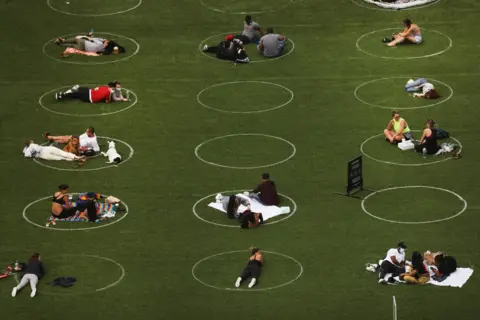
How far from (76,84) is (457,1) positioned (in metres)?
16.6

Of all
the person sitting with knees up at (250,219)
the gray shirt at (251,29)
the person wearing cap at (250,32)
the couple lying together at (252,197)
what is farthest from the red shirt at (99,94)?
the person sitting with knees up at (250,219)

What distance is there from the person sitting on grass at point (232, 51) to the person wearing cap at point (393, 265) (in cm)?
1768

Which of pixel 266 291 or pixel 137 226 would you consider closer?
pixel 266 291

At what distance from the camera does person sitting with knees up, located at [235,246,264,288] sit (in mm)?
47344

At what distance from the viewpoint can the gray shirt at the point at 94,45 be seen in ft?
213

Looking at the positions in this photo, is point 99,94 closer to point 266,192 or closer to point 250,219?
point 266,192

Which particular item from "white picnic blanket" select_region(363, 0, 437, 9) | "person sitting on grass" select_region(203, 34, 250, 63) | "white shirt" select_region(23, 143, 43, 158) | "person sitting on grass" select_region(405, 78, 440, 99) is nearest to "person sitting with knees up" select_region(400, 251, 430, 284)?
"person sitting on grass" select_region(405, 78, 440, 99)

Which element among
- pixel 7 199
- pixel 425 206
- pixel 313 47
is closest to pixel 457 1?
pixel 313 47

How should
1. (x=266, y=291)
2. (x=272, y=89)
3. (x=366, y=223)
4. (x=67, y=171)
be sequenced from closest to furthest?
(x=266, y=291) < (x=366, y=223) < (x=67, y=171) < (x=272, y=89)

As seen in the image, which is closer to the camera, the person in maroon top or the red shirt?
the person in maroon top

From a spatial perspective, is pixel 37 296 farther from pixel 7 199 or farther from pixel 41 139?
pixel 41 139

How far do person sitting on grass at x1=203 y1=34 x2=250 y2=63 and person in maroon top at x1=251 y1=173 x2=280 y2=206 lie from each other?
1264 cm

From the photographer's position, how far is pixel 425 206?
51875 millimetres

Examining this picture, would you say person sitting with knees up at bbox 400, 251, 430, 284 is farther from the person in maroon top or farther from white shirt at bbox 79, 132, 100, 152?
white shirt at bbox 79, 132, 100, 152
